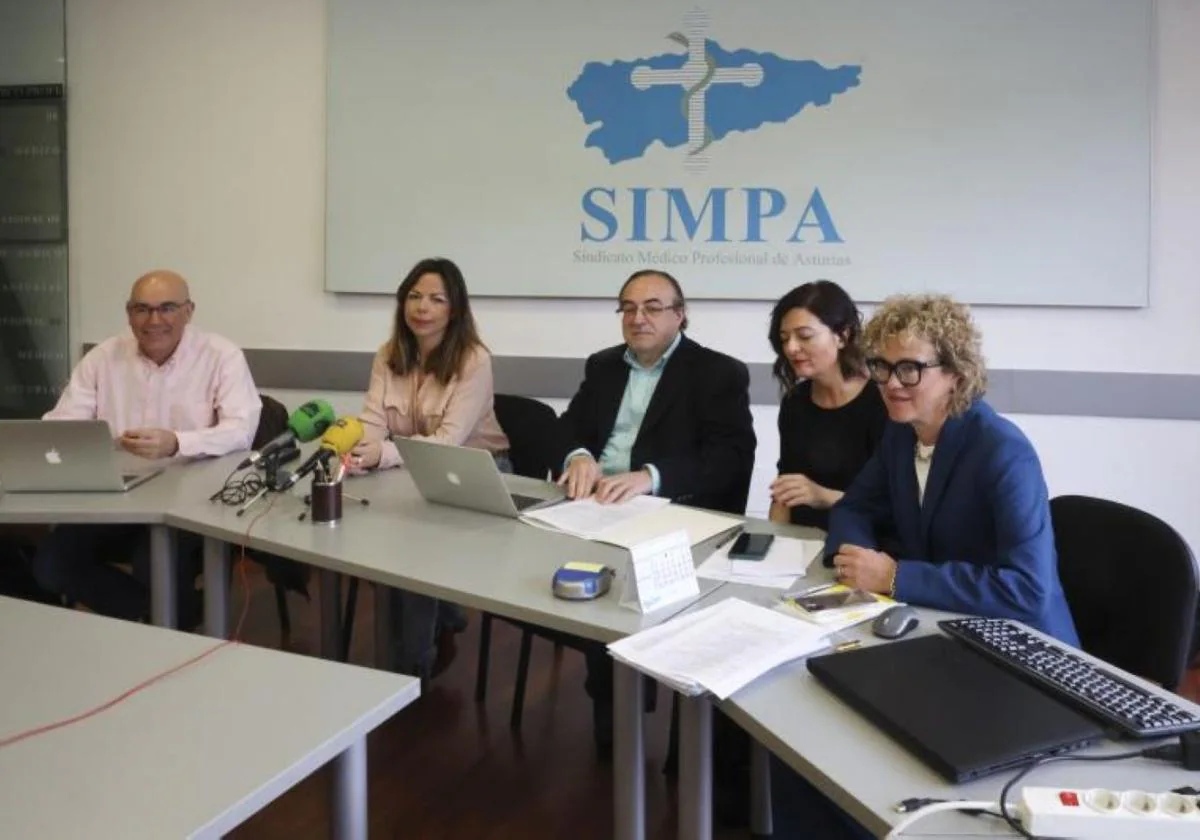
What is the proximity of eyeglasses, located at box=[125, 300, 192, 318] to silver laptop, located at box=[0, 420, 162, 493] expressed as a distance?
2.07 ft

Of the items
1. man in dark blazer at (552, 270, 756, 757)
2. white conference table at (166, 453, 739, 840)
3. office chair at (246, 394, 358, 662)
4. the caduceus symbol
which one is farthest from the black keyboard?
the caduceus symbol

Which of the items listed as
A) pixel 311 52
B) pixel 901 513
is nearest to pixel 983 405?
pixel 901 513

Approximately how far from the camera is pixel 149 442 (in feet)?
8.32

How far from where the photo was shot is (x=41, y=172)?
165 inches

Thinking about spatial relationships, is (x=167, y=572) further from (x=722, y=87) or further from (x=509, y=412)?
(x=722, y=87)

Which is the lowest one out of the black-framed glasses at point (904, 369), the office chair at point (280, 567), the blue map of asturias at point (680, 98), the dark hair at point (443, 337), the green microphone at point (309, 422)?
the office chair at point (280, 567)

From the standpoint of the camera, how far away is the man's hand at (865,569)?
62.9 inches

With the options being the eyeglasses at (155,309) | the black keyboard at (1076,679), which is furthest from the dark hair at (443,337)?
the black keyboard at (1076,679)

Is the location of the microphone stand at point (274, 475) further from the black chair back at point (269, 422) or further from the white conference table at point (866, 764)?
the white conference table at point (866, 764)

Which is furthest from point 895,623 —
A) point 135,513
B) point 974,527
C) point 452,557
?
point 135,513

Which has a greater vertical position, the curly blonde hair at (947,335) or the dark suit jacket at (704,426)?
the curly blonde hair at (947,335)

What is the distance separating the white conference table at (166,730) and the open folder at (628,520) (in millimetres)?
775

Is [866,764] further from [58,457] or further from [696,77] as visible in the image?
[696,77]

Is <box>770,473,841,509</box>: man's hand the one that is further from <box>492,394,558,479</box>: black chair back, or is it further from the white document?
<box>492,394,558,479</box>: black chair back
